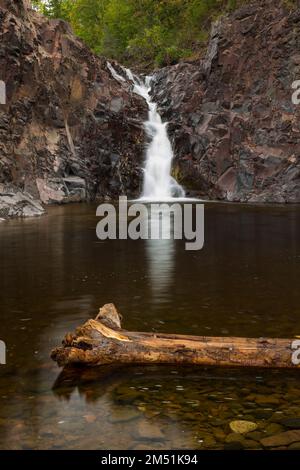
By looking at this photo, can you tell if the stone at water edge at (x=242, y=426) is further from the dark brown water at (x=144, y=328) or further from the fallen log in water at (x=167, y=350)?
the fallen log in water at (x=167, y=350)

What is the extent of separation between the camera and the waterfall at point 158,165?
1991 inches

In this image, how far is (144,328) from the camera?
8883 mm

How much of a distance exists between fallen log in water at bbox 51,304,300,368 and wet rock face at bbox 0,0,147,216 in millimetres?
33285

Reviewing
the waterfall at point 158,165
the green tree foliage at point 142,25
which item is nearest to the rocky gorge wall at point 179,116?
the waterfall at point 158,165

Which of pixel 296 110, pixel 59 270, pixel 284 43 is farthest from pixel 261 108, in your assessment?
pixel 59 270

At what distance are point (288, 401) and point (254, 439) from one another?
98 cm

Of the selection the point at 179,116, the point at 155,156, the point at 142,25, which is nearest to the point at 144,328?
the point at 155,156

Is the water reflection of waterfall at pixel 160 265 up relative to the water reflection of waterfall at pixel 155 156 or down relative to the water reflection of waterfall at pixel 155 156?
down

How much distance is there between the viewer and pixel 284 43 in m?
50.2

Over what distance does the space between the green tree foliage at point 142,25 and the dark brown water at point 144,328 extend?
5714 centimetres

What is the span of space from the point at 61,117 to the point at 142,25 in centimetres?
4085

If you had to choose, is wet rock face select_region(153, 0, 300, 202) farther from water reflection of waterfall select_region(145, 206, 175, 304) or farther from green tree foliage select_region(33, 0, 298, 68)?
water reflection of waterfall select_region(145, 206, 175, 304)

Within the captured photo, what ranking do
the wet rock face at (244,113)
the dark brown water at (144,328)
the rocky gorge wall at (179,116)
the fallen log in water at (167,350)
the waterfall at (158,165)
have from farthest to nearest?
the waterfall at (158,165) → the wet rock face at (244,113) → the rocky gorge wall at (179,116) → the fallen log in water at (167,350) → the dark brown water at (144,328)

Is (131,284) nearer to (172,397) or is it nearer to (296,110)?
(172,397)
